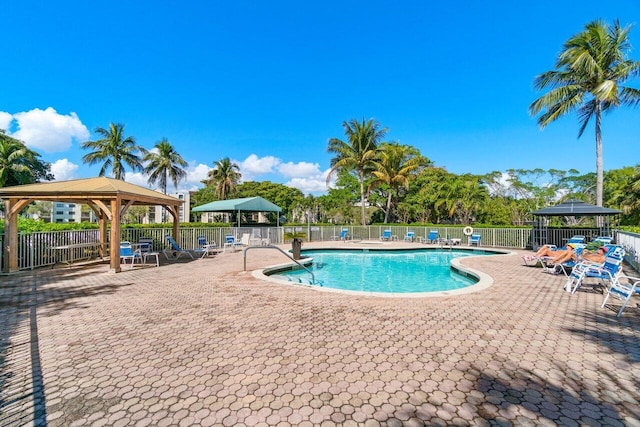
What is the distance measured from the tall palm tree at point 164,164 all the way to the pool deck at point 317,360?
2609 centimetres

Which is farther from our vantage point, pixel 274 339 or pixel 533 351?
pixel 274 339

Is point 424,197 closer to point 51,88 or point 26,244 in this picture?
point 26,244

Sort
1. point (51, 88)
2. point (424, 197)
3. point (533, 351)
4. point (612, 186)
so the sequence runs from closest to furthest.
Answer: point (533, 351)
point (51, 88)
point (424, 197)
point (612, 186)

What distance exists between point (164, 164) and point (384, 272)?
26212mm

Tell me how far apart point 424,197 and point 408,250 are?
10.3m

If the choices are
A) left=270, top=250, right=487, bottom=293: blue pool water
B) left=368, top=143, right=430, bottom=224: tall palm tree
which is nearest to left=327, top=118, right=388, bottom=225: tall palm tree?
left=368, top=143, right=430, bottom=224: tall palm tree

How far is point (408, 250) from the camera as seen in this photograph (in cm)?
1727

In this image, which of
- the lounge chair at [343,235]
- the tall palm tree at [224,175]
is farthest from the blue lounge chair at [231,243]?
the tall palm tree at [224,175]

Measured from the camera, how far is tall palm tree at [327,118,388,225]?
2464cm

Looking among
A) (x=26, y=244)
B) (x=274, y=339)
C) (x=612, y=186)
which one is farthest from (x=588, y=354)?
(x=612, y=186)

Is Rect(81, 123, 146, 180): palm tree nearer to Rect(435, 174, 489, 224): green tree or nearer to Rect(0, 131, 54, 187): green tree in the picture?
Rect(0, 131, 54, 187): green tree

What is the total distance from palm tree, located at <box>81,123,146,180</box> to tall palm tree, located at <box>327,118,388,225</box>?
1768 centimetres

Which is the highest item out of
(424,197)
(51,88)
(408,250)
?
(51,88)

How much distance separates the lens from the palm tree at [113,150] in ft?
82.5
